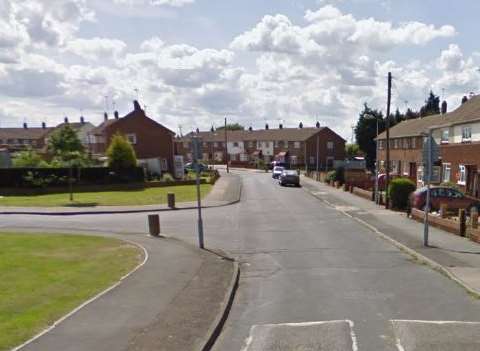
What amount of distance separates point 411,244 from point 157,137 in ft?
148

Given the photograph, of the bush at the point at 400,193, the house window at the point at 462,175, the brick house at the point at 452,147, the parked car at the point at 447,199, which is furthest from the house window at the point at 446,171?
the parked car at the point at 447,199

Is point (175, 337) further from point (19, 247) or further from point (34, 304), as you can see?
point (19, 247)

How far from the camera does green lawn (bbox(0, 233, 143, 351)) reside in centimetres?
965

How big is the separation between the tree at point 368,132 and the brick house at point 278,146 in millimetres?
6022

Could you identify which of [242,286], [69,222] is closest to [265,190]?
[69,222]

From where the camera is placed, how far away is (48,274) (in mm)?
13773

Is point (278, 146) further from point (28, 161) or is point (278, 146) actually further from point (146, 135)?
point (28, 161)

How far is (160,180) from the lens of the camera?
50.8m

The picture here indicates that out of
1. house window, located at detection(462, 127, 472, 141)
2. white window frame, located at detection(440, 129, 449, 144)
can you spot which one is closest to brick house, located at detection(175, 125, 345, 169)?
white window frame, located at detection(440, 129, 449, 144)

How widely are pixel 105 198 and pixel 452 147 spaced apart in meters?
24.1

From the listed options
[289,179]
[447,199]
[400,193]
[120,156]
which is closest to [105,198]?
[120,156]

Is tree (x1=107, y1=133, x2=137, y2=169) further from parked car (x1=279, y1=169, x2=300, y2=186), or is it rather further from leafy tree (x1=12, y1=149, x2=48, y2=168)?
parked car (x1=279, y1=169, x2=300, y2=186)

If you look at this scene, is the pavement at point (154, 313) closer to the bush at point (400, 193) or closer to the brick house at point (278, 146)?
the bush at point (400, 193)

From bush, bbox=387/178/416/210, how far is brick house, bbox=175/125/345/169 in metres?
52.6
